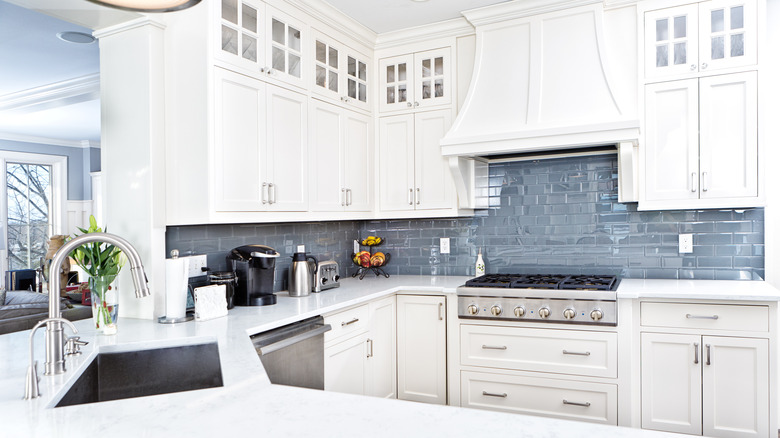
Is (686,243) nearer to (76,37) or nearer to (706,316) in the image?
(706,316)

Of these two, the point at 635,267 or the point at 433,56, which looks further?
the point at 433,56

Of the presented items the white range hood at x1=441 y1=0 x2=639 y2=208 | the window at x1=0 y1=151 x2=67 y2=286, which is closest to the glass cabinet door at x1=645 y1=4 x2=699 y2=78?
the white range hood at x1=441 y1=0 x2=639 y2=208

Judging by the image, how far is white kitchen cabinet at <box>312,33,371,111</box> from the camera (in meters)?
3.32

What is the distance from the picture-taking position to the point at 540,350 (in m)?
3.08

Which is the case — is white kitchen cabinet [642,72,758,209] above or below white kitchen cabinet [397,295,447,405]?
above

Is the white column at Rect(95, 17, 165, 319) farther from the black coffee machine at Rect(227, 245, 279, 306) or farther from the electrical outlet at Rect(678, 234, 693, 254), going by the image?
the electrical outlet at Rect(678, 234, 693, 254)

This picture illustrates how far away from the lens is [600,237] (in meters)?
3.56

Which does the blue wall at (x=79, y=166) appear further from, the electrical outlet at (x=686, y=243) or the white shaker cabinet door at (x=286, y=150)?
the electrical outlet at (x=686, y=243)

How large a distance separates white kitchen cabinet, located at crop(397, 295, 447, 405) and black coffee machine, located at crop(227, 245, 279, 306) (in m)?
0.97

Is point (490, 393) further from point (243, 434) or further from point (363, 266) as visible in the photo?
point (243, 434)

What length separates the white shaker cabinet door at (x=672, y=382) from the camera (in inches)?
111

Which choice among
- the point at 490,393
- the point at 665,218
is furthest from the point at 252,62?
the point at 665,218

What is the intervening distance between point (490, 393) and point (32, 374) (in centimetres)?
246

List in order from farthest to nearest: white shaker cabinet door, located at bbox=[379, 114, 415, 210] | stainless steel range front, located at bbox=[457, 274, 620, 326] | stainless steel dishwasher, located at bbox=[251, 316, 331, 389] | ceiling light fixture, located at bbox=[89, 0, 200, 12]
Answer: white shaker cabinet door, located at bbox=[379, 114, 415, 210] < stainless steel range front, located at bbox=[457, 274, 620, 326] < stainless steel dishwasher, located at bbox=[251, 316, 331, 389] < ceiling light fixture, located at bbox=[89, 0, 200, 12]
